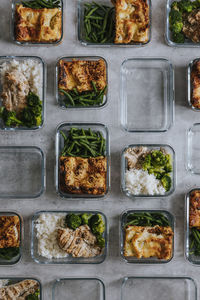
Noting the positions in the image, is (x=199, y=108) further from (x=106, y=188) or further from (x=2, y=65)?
(x=2, y=65)

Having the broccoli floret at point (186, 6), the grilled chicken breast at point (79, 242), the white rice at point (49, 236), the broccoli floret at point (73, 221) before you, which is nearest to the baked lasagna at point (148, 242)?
the grilled chicken breast at point (79, 242)

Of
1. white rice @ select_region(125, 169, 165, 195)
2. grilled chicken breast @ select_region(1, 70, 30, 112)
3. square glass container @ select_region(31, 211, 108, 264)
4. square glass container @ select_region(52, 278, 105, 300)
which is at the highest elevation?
grilled chicken breast @ select_region(1, 70, 30, 112)

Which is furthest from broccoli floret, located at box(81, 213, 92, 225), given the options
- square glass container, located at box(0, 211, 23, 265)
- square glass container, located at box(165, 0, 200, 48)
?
square glass container, located at box(165, 0, 200, 48)

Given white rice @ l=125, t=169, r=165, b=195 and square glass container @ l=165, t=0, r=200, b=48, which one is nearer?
white rice @ l=125, t=169, r=165, b=195

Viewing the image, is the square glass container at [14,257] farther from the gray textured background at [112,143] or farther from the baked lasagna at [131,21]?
the baked lasagna at [131,21]

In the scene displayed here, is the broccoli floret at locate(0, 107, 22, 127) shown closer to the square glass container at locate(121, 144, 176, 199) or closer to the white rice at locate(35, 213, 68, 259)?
the white rice at locate(35, 213, 68, 259)

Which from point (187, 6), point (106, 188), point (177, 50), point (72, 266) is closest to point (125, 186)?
point (106, 188)
